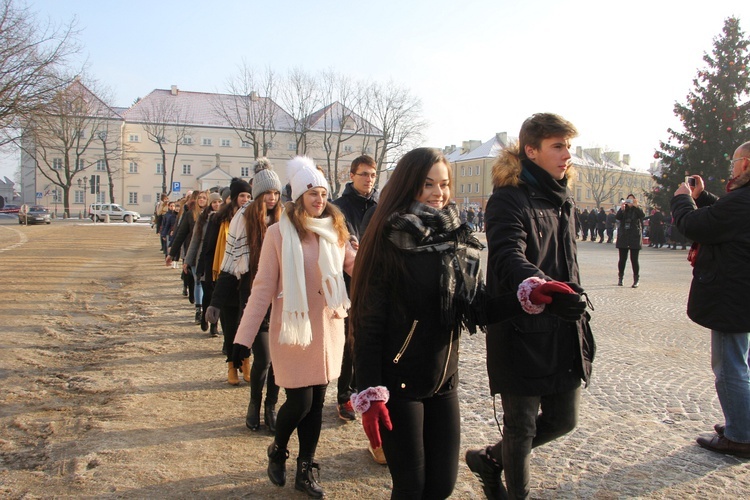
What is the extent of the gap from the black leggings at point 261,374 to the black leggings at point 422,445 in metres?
2.19

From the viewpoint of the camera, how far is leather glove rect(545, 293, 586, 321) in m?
2.44

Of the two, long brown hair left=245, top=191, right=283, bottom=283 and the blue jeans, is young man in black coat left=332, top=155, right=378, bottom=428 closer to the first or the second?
long brown hair left=245, top=191, right=283, bottom=283

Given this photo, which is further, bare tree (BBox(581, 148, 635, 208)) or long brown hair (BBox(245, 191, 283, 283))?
bare tree (BBox(581, 148, 635, 208))

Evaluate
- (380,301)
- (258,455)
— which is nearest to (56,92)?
(258,455)

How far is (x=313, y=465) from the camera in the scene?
3.70 m

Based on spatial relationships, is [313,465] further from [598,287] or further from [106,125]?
[106,125]

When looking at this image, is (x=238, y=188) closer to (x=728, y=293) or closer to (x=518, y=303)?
(x=518, y=303)

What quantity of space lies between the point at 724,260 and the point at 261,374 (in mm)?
3470

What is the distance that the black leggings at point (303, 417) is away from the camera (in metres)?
3.61

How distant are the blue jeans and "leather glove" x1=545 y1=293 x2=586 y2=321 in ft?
8.10

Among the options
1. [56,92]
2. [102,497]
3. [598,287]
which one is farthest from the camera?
[56,92]

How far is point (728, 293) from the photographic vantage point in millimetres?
4184

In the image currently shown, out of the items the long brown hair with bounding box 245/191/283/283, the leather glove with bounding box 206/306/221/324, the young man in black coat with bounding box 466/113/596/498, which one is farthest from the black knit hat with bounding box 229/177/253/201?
the young man in black coat with bounding box 466/113/596/498

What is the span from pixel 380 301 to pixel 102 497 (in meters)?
2.20
